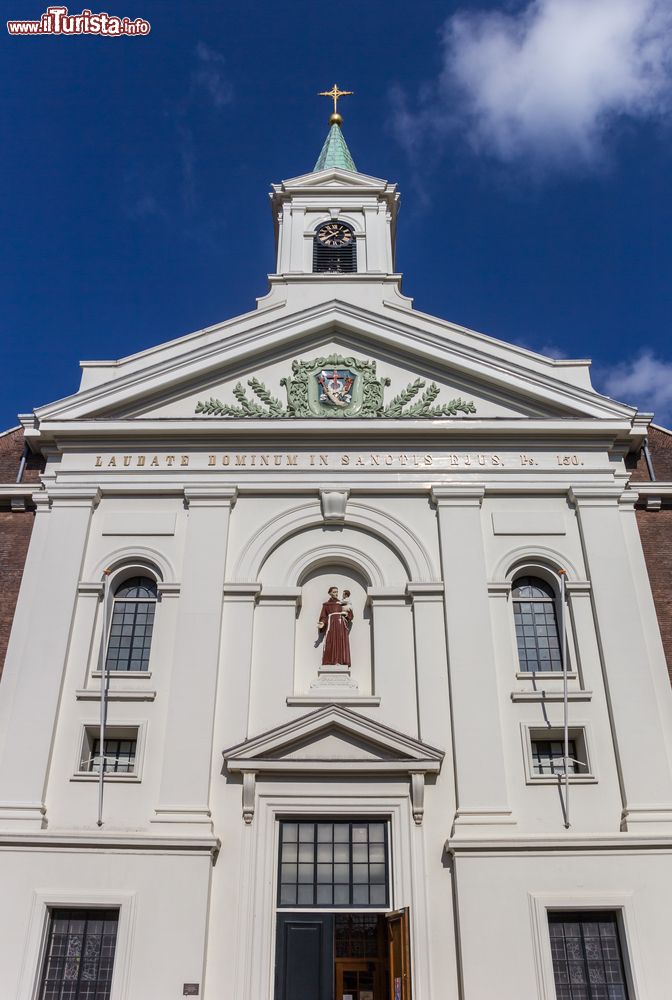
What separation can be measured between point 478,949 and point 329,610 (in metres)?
7.64

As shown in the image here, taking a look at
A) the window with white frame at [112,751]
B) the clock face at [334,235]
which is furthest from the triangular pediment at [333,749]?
the clock face at [334,235]

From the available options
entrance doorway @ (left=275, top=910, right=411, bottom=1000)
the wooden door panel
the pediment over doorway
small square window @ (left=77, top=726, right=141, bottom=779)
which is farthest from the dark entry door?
small square window @ (left=77, top=726, right=141, bottom=779)

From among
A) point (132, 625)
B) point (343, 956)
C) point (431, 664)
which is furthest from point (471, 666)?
point (132, 625)

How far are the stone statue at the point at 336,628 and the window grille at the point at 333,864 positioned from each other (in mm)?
3549

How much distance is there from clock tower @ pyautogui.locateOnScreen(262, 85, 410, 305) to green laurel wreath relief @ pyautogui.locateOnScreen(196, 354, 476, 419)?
3.74 metres

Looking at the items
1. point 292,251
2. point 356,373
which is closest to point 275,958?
point 356,373

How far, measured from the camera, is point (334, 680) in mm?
20609

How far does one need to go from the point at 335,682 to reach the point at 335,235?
1560cm

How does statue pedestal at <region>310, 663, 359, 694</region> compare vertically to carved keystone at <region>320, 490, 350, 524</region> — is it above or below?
below

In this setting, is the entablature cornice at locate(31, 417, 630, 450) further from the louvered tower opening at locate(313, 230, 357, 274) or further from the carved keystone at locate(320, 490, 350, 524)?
the louvered tower opening at locate(313, 230, 357, 274)

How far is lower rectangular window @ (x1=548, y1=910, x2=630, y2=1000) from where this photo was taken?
57.5ft

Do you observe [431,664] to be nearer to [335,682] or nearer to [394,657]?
[394,657]

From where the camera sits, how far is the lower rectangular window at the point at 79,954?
57.5ft

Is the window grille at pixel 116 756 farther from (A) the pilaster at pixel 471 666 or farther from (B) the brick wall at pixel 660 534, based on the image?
(B) the brick wall at pixel 660 534
